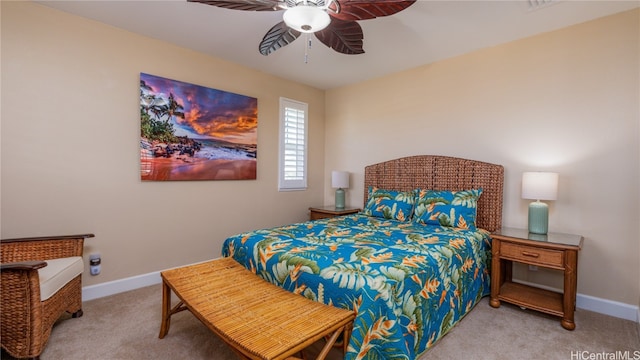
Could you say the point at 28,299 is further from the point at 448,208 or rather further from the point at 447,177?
the point at 447,177

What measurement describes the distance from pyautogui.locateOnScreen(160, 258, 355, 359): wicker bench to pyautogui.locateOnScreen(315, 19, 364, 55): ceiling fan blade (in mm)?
Result: 1908

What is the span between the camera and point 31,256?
2.26 m

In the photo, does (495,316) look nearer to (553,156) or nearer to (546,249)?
(546,249)

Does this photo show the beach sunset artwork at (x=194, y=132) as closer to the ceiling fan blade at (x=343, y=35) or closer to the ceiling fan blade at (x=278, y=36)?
the ceiling fan blade at (x=278, y=36)

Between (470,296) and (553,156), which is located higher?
(553,156)

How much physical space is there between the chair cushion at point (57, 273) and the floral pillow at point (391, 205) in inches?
113

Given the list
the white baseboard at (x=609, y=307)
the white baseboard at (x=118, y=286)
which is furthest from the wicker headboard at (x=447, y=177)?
the white baseboard at (x=118, y=286)

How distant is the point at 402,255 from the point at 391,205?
1509mm

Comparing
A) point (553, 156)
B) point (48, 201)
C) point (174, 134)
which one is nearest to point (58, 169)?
point (48, 201)

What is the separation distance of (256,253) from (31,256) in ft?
5.74

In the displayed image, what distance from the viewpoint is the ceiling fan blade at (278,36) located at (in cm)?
221

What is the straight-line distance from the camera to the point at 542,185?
101 inches

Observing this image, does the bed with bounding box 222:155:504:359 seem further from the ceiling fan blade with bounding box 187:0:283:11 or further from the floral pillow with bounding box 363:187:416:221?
the ceiling fan blade with bounding box 187:0:283:11

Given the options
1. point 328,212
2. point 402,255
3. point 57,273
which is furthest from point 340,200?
point 57,273
